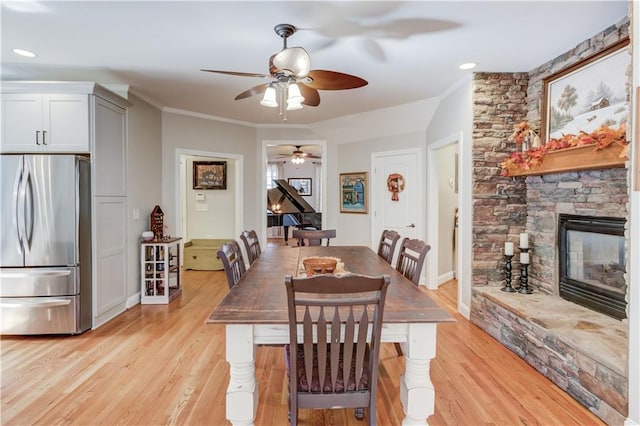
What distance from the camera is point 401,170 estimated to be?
5168mm

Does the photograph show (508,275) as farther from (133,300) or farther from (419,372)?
(133,300)

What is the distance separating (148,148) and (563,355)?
15.8 ft

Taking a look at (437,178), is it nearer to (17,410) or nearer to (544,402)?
(544,402)

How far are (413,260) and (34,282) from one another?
3.38m

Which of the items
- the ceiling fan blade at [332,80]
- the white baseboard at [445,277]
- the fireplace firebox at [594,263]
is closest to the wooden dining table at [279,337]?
the ceiling fan blade at [332,80]

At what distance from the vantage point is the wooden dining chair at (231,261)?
210cm

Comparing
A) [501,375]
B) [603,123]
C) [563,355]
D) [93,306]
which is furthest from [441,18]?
[93,306]

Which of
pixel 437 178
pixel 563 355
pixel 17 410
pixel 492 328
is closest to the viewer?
pixel 17 410

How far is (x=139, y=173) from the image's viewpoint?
4.27m

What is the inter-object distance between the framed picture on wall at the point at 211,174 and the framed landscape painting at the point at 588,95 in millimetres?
4955

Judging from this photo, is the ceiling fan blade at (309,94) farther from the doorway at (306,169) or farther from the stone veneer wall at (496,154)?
the doorway at (306,169)

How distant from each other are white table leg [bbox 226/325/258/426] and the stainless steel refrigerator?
2.44 m

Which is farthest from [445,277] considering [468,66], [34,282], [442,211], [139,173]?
[34,282]

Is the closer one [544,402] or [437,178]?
[544,402]
